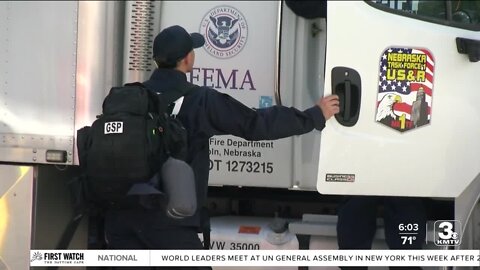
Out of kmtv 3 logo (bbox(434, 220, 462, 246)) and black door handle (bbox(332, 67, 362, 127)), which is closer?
black door handle (bbox(332, 67, 362, 127))

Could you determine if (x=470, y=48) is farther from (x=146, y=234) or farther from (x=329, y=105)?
(x=146, y=234)

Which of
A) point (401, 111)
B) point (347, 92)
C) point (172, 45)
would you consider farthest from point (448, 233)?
point (172, 45)

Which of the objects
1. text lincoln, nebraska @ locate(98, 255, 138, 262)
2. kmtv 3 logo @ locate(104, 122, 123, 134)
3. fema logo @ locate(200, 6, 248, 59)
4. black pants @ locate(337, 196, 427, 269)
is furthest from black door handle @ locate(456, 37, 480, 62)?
text lincoln, nebraska @ locate(98, 255, 138, 262)

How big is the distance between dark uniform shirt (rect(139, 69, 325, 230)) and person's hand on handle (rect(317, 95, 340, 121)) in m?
0.12

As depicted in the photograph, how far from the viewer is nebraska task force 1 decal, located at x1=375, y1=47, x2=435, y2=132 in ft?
8.63

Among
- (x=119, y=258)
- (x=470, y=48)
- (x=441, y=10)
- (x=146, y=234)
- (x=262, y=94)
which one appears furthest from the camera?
(x=262, y=94)

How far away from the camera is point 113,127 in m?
2.17

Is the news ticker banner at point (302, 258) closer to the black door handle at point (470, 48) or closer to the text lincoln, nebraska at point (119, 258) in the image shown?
the text lincoln, nebraska at point (119, 258)

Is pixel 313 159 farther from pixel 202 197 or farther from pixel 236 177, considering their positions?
pixel 202 197

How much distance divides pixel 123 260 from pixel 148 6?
4.15 feet

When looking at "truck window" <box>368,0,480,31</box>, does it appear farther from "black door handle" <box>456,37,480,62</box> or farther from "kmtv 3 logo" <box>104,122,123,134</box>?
"kmtv 3 logo" <box>104,122,123,134</box>

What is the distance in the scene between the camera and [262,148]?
9.73 ft

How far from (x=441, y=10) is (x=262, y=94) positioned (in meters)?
0.90

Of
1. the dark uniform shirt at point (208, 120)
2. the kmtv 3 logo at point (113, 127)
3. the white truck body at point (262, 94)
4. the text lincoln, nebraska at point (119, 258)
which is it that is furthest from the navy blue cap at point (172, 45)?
the text lincoln, nebraska at point (119, 258)
